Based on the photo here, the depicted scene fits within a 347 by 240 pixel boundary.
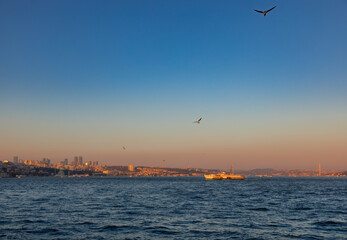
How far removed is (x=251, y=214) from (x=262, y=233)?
43.9ft

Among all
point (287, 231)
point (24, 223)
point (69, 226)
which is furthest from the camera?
point (24, 223)

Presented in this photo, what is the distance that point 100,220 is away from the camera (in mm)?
37000

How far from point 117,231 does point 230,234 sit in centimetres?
1098

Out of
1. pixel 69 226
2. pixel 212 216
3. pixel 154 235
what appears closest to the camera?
pixel 154 235

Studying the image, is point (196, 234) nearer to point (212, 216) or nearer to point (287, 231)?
point (287, 231)

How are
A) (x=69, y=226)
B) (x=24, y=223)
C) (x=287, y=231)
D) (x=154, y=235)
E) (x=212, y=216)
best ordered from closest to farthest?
(x=154, y=235) → (x=287, y=231) → (x=69, y=226) → (x=24, y=223) → (x=212, y=216)

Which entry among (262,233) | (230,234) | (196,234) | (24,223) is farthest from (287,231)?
(24,223)

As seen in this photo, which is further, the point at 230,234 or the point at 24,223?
the point at 24,223

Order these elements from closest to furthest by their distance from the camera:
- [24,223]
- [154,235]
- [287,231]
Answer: [154,235], [287,231], [24,223]

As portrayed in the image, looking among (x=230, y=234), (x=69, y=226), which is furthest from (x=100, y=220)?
(x=230, y=234)

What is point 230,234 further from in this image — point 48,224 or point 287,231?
point 48,224

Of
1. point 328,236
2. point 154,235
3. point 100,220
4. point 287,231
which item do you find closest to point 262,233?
point 287,231

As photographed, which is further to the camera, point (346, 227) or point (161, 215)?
point (161, 215)

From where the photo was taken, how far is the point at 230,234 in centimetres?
2936
